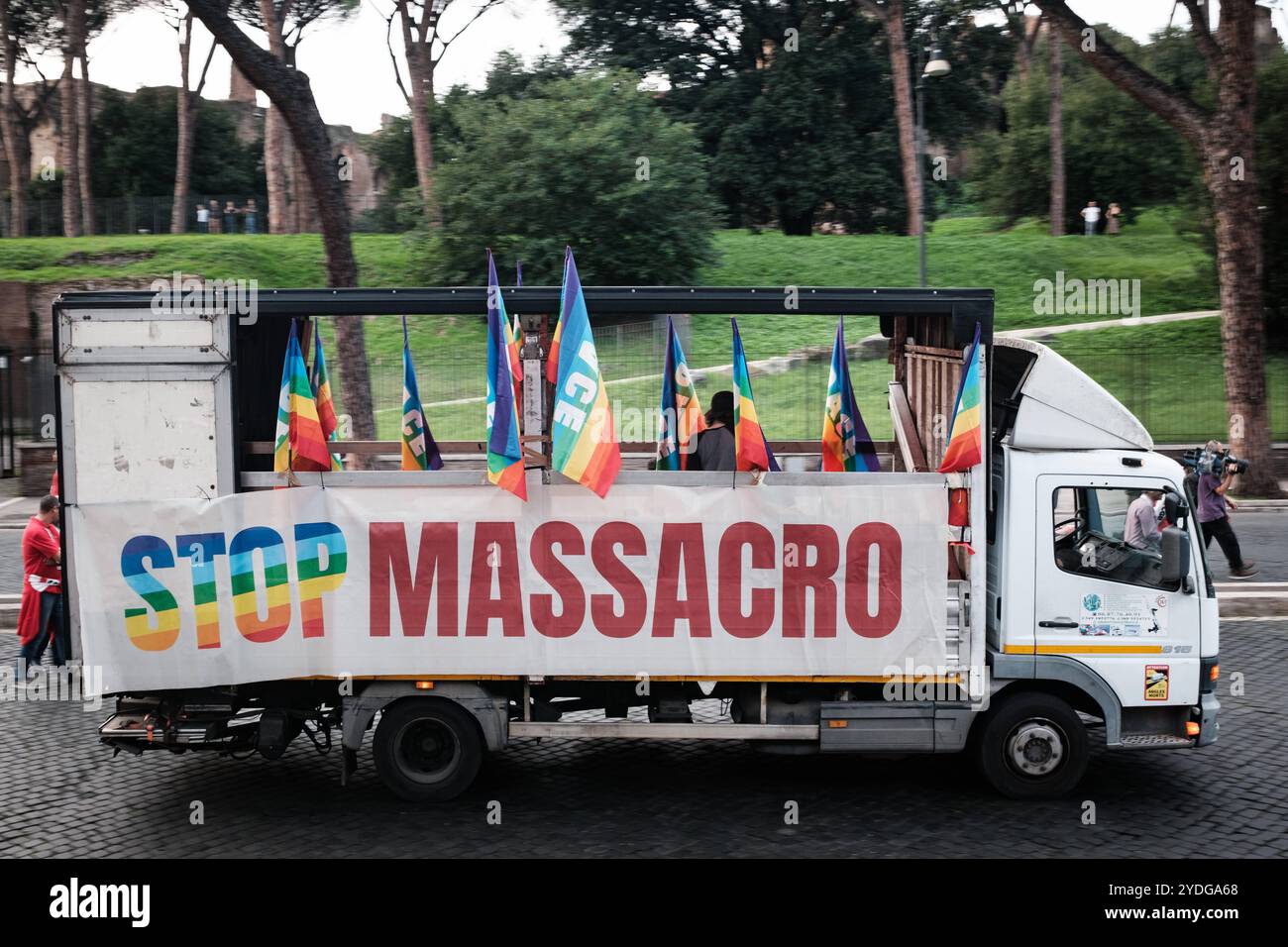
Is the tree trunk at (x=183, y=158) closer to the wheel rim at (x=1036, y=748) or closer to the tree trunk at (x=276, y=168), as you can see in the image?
the tree trunk at (x=276, y=168)

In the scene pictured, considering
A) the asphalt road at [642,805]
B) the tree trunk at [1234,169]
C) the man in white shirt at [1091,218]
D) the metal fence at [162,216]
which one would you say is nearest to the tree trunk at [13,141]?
the metal fence at [162,216]

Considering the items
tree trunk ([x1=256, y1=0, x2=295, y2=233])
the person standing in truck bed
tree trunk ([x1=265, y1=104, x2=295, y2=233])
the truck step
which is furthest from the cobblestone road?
tree trunk ([x1=265, y1=104, x2=295, y2=233])

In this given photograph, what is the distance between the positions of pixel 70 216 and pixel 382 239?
11.0m

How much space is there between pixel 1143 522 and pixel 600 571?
10.9ft

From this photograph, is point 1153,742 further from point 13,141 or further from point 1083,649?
point 13,141

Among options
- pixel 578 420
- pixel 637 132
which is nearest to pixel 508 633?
pixel 578 420

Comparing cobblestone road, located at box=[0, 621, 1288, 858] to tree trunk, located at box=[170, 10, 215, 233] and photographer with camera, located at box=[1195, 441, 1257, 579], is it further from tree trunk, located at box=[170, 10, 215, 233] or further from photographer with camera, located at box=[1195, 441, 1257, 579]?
tree trunk, located at box=[170, 10, 215, 233]

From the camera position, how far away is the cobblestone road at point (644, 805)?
717 centimetres

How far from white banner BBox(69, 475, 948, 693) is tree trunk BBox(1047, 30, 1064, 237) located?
32.3 m

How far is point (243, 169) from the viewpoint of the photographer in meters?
50.6

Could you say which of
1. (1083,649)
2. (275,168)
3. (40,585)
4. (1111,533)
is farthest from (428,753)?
(275,168)

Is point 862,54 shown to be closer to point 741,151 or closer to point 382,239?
point 741,151

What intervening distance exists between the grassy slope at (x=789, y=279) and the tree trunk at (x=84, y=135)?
18.8 feet

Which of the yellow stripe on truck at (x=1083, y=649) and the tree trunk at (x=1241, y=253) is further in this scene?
the tree trunk at (x=1241, y=253)
